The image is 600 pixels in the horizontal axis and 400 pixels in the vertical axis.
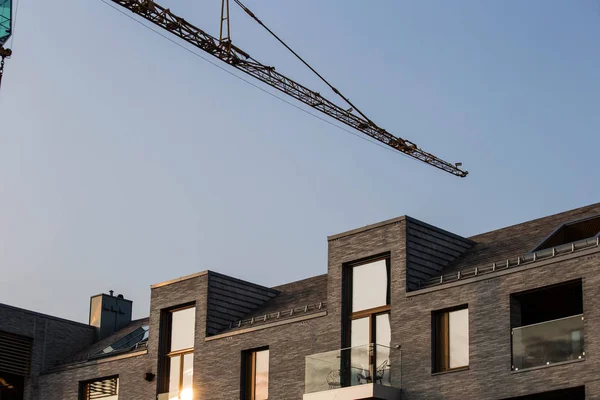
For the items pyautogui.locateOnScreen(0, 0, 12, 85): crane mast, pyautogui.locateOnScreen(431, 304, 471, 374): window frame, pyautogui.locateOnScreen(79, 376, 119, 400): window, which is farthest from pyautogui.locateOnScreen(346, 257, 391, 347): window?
pyautogui.locateOnScreen(0, 0, 12, 85): crane mast

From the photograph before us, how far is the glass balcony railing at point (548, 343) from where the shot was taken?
79.8 ft

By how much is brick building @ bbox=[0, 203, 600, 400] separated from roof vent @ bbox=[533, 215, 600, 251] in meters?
0.04

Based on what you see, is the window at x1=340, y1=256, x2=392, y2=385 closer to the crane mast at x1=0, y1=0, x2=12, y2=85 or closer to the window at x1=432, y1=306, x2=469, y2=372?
the window at x1=432, y1=306, x2=469, y2=372

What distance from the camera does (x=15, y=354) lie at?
123 ft

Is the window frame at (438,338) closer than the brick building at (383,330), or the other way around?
the brick building at (383,330)

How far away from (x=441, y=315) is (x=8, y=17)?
22.8m

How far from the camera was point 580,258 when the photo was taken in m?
24.7

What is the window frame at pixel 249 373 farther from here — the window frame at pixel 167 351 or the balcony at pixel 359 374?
the balcony at pixel 359 374

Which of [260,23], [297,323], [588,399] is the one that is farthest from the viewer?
[260,23]

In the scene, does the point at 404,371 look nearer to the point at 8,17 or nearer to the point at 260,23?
the point at 8,17

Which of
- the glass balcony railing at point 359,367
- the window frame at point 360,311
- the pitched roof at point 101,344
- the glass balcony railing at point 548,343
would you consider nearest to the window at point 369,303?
the window frame at point 360,311

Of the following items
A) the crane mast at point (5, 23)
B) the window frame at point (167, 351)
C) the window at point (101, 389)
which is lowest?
the window at point (101, 389)

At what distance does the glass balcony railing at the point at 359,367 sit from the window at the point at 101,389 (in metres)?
9.58

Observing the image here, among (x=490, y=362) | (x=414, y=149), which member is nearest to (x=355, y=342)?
(x=490, y=362)
